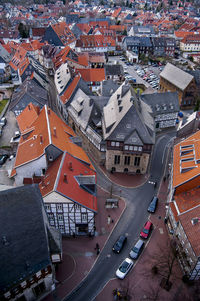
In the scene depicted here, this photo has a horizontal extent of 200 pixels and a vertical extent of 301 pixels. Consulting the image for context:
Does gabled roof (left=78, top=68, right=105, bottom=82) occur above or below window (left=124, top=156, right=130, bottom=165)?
above

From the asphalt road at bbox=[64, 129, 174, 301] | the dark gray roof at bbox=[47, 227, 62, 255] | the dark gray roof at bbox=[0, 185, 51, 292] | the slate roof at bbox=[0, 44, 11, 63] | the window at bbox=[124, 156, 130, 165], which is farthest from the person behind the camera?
the slate roof at bbox=[0, 44, 11, 63]

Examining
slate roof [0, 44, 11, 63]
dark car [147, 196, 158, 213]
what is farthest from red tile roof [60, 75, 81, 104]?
slate roof [0, 44, 11, 63]

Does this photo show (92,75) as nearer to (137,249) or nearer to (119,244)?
(119,244)

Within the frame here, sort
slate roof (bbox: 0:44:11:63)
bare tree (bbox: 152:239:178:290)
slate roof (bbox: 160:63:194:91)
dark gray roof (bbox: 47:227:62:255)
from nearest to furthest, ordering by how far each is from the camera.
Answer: dark gray roof (bbox: 47:227:62:255), bare tree (bbox: 152:239:178:290), slate roof (bbox: 160:63:194:91), slate roof (bbox: 0:44:11:63)

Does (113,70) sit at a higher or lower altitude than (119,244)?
higher

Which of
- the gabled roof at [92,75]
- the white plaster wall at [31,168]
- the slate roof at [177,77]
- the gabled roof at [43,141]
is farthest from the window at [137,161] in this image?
the gabled roof at [92,75]

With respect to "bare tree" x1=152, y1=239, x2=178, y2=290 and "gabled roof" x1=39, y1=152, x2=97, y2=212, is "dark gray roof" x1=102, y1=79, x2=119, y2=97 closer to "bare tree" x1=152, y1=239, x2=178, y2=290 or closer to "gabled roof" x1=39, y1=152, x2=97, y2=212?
"gabled roof" x1=39, y1=152, x2=97, y2=212

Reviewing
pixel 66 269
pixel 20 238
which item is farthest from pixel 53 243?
pixel 66 269
